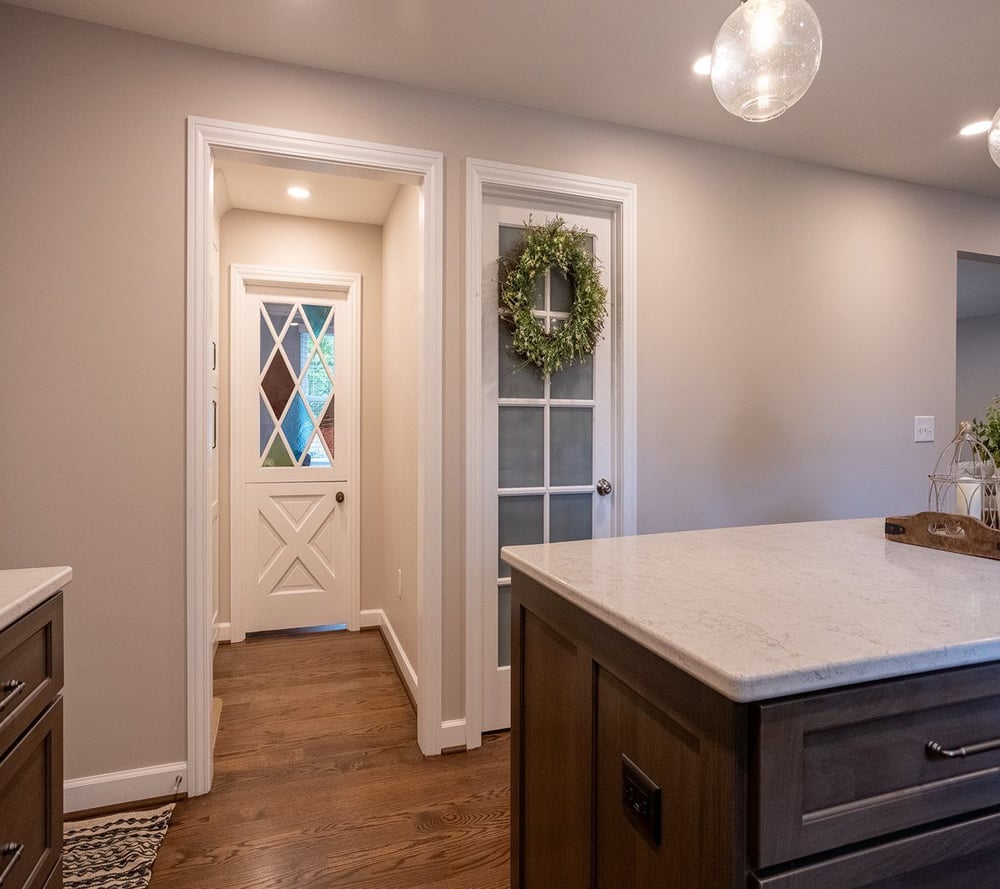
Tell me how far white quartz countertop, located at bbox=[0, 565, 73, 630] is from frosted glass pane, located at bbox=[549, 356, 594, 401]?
1885mm

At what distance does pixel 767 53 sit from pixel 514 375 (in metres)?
1.52

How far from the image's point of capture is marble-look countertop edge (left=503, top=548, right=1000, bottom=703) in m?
0.69

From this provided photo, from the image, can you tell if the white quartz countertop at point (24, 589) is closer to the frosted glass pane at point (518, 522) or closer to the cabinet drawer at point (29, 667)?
the cabinet drawer at point (29, 667)

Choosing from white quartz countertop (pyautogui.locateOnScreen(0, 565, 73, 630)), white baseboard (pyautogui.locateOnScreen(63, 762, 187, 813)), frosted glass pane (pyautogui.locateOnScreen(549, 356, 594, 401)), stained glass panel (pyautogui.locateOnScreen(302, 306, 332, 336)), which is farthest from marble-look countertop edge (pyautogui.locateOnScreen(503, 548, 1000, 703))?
stained glass panel (pyautogui.locateOnScreen(302, 306, 332, 336))

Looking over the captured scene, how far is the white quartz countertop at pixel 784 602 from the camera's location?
74cm

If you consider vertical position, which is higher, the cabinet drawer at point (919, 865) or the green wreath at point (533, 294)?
the green wreath at point (533, 294)

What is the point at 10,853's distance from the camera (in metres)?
1.05

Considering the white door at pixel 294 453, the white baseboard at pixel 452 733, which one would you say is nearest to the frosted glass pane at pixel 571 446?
the white baseboard at pixel 452 733

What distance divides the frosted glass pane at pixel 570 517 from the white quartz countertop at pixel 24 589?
5.94ft

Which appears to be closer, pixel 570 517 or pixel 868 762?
pixel 868 762

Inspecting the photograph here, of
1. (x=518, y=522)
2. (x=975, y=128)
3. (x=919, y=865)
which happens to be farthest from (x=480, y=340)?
(x=975, y=128)

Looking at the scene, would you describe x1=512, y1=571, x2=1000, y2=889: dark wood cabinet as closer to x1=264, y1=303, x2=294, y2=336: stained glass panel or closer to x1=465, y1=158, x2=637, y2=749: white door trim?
x1=465, y1=158, x2=637, y2=749: white door trim

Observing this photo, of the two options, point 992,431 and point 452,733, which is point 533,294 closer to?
point 992,431

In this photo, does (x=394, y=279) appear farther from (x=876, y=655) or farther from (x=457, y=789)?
(x=876, y=655)
